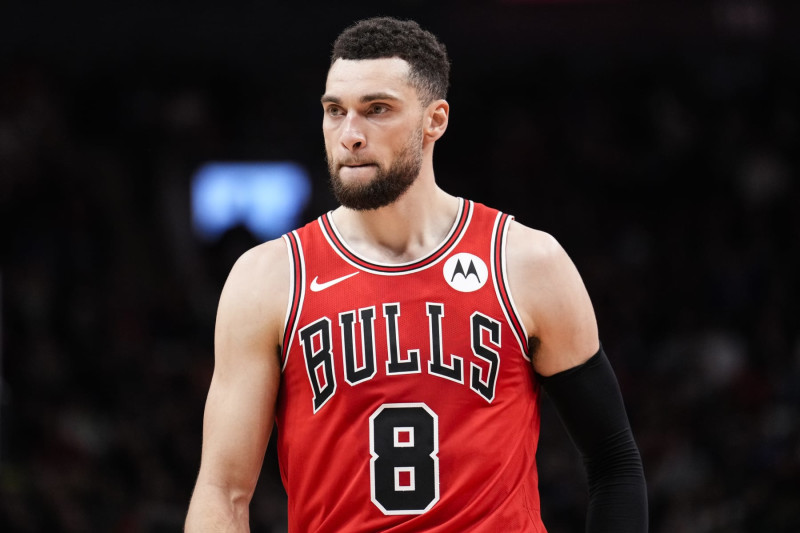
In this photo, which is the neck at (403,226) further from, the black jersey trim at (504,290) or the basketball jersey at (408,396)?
the black jersey trim at (504,290)

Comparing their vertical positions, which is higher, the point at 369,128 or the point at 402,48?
the point at 402,48

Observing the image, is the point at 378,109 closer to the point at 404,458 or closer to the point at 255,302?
the point at 255,302

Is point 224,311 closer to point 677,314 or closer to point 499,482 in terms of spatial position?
point 499,482

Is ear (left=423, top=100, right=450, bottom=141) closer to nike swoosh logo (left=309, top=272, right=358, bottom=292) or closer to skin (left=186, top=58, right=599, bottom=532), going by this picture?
skin (left=186, top=58, right=599, bottom=532)

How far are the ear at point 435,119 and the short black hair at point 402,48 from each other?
0.02m

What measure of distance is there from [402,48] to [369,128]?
29cm

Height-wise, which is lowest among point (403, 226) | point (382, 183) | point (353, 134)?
point (403, 226)

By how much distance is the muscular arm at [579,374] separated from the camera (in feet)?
11.4

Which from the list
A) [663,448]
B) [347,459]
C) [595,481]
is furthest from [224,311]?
[663,448]

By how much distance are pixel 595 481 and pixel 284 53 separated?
32.7ft

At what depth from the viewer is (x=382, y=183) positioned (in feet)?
11.3

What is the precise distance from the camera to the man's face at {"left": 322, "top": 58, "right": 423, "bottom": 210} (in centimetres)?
340

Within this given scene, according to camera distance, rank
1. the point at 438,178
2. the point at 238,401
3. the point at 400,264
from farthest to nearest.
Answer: the point at 438,178, the point at 400,264, the point at 238,401

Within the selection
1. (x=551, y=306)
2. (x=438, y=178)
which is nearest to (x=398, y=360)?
(x=551, y=306)
